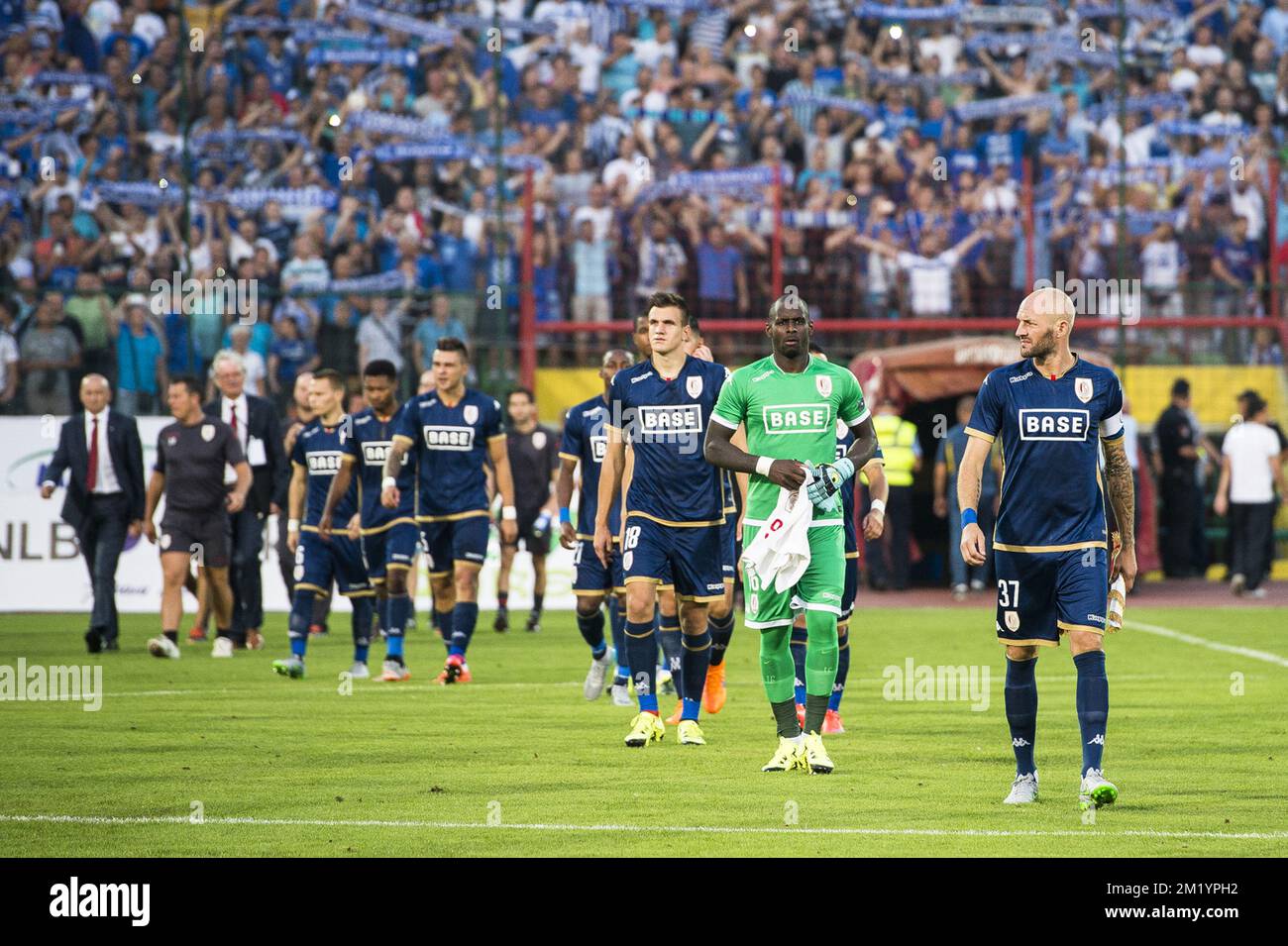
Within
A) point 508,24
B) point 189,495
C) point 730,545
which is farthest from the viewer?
point 508,24

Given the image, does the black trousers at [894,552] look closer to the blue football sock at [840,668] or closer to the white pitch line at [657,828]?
the blue football sock at [840,668]

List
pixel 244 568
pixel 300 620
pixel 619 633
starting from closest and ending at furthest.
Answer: pixel 619 633 < pixel 300 620 < pixel 244 568

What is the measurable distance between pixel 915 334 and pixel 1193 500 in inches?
160

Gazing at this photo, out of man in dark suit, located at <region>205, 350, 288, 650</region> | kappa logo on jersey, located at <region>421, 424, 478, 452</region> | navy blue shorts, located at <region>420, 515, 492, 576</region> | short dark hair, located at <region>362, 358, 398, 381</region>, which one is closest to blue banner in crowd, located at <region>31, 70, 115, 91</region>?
man in dark suit, located at <region>205, 350, 288, 650</region>

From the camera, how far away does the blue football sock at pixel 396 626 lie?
14328 millimetres

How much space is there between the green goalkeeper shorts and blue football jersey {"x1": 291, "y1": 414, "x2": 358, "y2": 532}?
652 cm

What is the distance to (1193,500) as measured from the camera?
2452cm

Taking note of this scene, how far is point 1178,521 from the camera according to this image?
971 inches

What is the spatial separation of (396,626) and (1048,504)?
23.2ft

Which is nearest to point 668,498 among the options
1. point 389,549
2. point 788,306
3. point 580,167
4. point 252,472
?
point 788,306

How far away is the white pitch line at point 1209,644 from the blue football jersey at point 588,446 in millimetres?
5747

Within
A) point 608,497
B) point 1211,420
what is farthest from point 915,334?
point 608,497

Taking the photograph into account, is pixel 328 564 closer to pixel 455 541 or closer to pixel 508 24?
pixel 455 541
